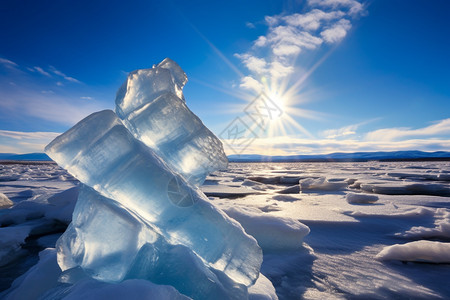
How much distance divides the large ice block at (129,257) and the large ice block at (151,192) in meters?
0.05

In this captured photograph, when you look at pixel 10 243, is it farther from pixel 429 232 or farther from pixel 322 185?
pixel 322 185

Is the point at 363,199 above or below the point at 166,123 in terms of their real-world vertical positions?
below

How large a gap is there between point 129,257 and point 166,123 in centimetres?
64

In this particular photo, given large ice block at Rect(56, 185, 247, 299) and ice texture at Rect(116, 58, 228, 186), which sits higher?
ice texture at Rect(116, 58, 228, 186)

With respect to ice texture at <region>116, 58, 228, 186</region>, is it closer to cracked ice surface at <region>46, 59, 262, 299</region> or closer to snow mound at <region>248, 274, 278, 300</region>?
cracked ice surface at <region>46, 59, 262, 299</region>

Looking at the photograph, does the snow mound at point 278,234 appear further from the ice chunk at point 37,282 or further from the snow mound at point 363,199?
the snow mound at point 363,199

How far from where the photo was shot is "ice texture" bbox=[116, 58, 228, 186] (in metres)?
1.25

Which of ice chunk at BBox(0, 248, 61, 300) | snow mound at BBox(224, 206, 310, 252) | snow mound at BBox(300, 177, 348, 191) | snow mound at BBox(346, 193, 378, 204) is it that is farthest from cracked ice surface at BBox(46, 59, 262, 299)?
snow mound at BBox(300, 177, 348, 191)

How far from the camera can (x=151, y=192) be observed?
1.04m

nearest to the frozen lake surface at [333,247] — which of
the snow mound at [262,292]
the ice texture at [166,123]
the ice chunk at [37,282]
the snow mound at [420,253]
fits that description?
the snow mound at [420,253]

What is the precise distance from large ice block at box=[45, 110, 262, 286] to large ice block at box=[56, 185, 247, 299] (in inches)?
2.1

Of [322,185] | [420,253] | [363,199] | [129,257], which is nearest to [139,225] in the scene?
[129,257]

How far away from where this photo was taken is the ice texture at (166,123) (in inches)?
49.0

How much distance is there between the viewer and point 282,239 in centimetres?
182
